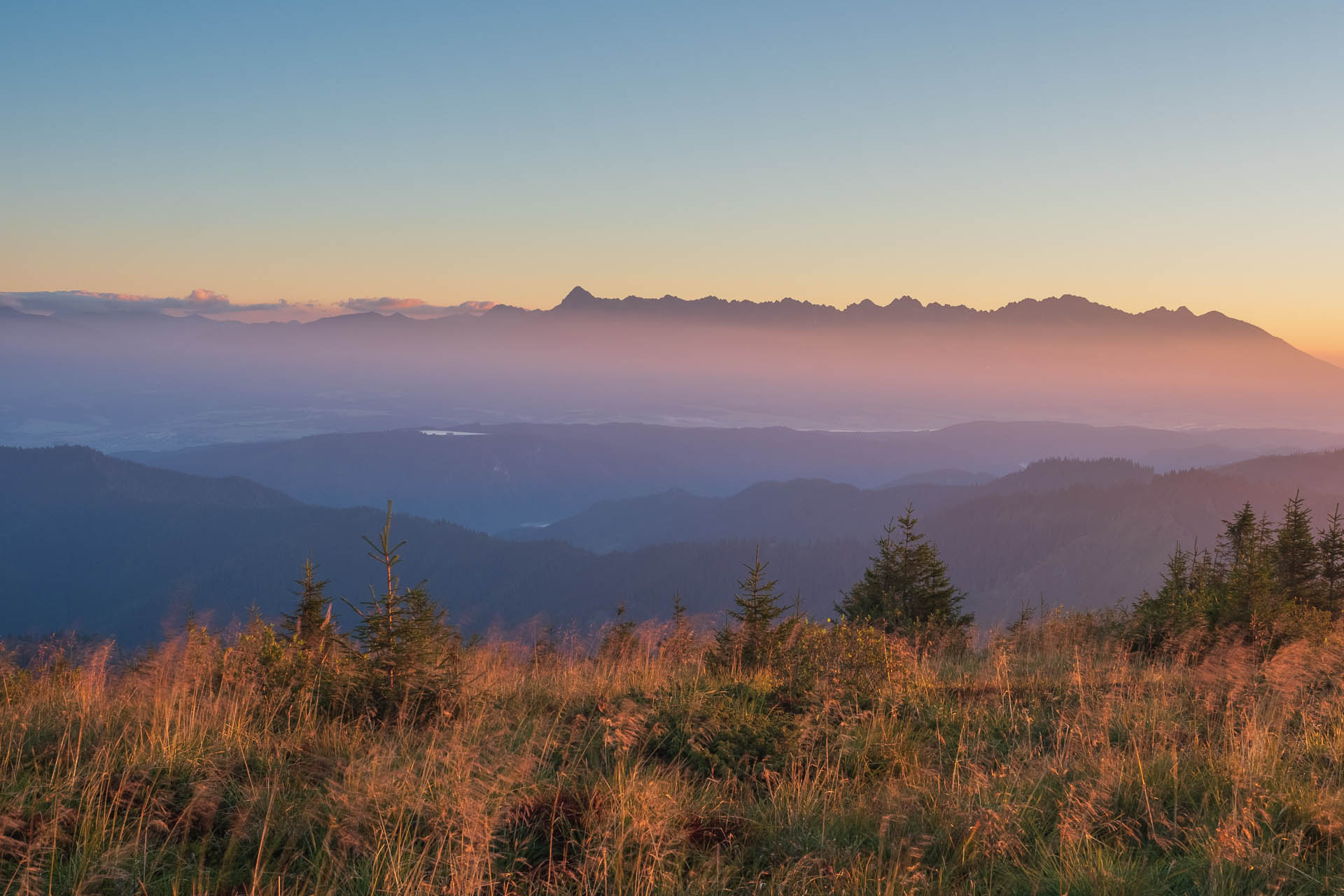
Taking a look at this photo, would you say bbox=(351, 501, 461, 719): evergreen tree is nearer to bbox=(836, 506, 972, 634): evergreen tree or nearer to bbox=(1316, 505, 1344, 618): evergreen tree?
bbox=(836, 506, 972, 634): evergreen tree

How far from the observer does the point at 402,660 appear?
6793 millimetres

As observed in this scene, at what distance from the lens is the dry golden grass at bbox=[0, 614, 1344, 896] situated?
3.96 m

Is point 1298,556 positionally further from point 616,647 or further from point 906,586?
point 616,647

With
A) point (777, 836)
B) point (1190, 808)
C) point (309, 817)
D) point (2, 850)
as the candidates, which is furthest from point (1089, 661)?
point (2, 850)

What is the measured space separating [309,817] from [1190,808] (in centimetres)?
582

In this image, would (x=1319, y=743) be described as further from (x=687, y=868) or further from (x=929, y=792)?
(x=687, y=868)

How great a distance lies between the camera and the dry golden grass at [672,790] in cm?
396

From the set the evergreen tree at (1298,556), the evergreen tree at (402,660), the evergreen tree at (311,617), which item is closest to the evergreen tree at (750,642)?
the evergreen tree at (402,660)

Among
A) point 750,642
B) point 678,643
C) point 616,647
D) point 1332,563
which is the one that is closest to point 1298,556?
point 1332,563

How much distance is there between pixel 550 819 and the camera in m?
4.57

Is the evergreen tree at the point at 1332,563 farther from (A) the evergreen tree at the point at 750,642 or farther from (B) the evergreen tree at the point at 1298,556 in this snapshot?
(A) the evergreen tree at the point at 750,642

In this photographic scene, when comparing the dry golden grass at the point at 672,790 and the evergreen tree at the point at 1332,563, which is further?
the evergreen tree at the point at 1332,563

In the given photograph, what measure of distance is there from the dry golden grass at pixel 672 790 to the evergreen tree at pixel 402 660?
294 millimetres

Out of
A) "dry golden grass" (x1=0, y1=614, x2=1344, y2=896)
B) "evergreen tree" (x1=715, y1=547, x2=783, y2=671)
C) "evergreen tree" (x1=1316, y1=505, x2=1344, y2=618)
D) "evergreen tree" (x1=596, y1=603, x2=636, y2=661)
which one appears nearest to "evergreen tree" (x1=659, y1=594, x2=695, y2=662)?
"evergreen tree" (x1=596, y1=603, x2=636, y2=661)
